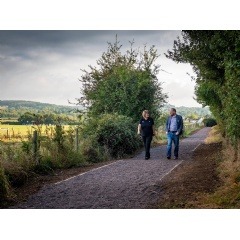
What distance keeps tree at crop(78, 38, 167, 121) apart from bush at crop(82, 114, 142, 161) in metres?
3.32

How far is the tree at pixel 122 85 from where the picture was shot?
21.8 metres

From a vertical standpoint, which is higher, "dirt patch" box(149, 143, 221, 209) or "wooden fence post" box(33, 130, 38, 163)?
"wooden fence post" box(33, 130, 38, 163)

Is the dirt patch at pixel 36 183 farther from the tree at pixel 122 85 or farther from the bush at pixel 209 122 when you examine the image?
the bush at pixel 209 122

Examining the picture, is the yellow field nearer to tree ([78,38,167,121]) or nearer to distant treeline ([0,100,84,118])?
distant treeline ([0,100,84,118])

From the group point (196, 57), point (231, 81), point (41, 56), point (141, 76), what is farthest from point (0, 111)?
point (141, 76)

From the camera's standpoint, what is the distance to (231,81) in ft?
34.5

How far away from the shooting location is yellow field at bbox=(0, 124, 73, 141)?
10777 millimetres

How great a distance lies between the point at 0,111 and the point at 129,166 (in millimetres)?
4587

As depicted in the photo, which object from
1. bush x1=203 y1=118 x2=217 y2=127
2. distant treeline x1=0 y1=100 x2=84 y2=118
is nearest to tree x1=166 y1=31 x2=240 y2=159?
distant treeline x1=0 y1=100 x2=84 y2=118

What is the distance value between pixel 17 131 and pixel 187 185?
18.3ft

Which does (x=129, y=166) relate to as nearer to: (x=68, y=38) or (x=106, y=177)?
(x=106, y=177)

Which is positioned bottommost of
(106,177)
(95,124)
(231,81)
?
(106,177)

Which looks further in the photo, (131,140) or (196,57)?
(131,140)
